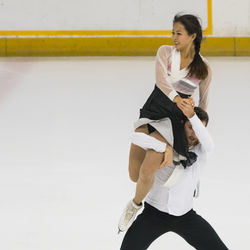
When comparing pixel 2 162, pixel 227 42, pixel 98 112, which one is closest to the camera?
pixel 2 162

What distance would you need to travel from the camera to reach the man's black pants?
237cm

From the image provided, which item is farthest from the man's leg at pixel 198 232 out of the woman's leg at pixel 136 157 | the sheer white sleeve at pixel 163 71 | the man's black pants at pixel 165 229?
the sheer white sleeve at pixel 163 71

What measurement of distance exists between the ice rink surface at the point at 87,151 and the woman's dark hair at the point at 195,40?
0.96m

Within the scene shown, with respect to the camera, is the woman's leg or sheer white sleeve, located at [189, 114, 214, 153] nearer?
sheer white sleeve, located at [189, 114, 214, 153]

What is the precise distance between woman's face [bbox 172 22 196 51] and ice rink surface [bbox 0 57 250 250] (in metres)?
1.06

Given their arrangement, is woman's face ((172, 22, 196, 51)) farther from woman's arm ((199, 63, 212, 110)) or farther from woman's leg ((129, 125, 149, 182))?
woman's leg ((129, 125, 149, 182))

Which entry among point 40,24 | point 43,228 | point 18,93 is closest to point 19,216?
point 43,228

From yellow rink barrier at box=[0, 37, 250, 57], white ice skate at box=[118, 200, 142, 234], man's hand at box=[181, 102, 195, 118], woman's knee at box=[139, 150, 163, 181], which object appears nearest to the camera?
man's hand at box=[181, 102, 195, 118]

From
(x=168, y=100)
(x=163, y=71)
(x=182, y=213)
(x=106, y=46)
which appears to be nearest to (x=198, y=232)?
(x=182, y=213)

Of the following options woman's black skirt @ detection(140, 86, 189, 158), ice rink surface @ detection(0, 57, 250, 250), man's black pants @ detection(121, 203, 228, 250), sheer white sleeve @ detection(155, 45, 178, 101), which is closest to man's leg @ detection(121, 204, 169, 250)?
man's black pants @ detection(121, 203, 228, 250)

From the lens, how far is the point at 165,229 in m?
2.40

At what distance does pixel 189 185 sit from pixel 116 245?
0.80 m

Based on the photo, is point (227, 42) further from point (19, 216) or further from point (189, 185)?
point (189, 185)

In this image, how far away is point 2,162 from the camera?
412cm
